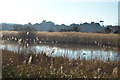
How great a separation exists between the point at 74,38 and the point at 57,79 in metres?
17.6

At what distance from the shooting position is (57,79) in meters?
6.32

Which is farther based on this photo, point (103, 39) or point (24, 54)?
point (103, 39)

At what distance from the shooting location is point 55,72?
6.71 metres

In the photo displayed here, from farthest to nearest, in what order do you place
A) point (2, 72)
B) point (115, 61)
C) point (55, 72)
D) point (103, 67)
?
point (115, 61)
point (103, 67)
point (55, 72)
point (2, 72)

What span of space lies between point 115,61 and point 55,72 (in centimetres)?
344

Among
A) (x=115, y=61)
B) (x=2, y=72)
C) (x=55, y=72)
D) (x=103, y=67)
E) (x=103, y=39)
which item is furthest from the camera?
(x=103, y=39)

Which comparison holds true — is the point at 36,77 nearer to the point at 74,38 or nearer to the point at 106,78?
the point at 106,78

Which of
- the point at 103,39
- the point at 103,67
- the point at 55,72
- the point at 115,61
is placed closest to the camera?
the point at 55,72

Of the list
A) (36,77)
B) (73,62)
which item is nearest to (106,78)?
(36,77)

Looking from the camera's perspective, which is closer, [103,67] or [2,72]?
[2,72]

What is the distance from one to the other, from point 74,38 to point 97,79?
17.1m

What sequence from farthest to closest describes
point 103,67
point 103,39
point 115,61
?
1. point 103,39
2. point 115,61
3. point 103,67

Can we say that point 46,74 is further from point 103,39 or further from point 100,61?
point 103,39

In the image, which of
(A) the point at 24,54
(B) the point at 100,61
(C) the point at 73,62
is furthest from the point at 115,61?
(A) the point at 24,54
